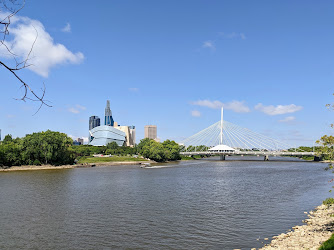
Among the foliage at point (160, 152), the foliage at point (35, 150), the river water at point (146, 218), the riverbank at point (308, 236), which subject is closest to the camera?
the riverbank at point (308, 236)

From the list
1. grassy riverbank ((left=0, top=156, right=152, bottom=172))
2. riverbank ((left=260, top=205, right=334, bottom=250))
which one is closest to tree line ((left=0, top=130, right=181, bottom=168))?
grassy riverbank ((left=0, top=156, right=152, bottom=172))

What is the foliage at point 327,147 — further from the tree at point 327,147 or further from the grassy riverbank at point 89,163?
the grassy riverbank at point 89,163

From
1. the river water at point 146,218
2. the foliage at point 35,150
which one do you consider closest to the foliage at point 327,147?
the river water at point 146,218

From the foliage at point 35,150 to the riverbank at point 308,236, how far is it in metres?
73.6

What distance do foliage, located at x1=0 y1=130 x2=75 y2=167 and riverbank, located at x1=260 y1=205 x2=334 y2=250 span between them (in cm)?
7355

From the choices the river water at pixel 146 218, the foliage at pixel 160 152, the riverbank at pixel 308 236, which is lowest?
the river water at pixel 146 218

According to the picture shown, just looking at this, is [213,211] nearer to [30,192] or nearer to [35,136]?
[30,192]

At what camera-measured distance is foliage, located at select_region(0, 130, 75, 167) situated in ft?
255

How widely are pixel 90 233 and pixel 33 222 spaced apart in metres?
5.83

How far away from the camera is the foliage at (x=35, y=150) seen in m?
77.7

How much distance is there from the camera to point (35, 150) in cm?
7894

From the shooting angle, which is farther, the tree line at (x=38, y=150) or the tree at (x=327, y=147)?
→ the tree line at (x=38, y=150)

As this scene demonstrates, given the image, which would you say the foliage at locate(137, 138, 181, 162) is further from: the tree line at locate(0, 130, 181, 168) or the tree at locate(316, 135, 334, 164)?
the tree at locate(316, 135, 334, 164)

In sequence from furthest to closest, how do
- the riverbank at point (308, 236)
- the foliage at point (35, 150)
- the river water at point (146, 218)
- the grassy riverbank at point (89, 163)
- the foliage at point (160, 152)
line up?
the foliage at point (160, 152) → the foliage at point (35, 150) → the grassy riverbank at point (89, 163) → the river water at point (146, 218) → the riverbank at point (308, 236)
